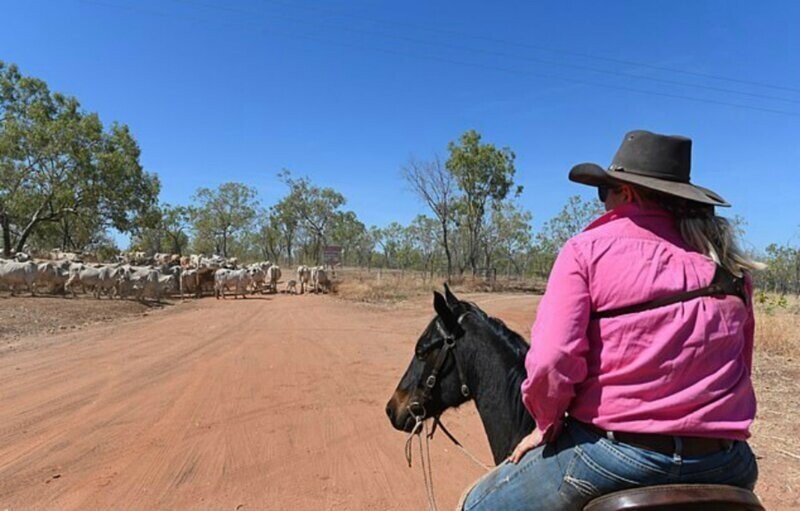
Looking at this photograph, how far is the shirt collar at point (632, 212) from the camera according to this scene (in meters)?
1.62

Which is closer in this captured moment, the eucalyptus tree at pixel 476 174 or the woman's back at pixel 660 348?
the woman's back at pixel 660 348

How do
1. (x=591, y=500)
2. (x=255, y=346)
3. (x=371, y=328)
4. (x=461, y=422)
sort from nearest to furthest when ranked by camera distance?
(x=591, y=500) < (x=461, y=422) < (x=255, y=346) < (x=371, y=328)

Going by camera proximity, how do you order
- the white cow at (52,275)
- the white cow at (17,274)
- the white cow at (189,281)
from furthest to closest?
1. the white cow at (189,281)
2. the white cow at (52,275)
3. the white cow at (17,274)

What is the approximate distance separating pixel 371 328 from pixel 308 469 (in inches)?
343

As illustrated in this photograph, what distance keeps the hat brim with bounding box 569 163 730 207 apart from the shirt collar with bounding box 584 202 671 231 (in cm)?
7

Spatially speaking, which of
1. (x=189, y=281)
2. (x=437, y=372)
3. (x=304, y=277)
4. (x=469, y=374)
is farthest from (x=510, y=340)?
(x=304, y=277)

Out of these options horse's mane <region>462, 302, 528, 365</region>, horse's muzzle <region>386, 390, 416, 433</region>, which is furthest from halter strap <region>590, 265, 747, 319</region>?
horse's muzzle <region>386, 390, 416, 433</region>

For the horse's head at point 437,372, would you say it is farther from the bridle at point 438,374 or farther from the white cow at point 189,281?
the white cow at point 189,281

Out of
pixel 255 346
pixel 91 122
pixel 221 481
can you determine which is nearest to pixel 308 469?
pixel 221 481

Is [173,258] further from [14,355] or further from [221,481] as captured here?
[221,481]

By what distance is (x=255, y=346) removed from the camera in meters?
9.80

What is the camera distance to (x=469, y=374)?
2.26m

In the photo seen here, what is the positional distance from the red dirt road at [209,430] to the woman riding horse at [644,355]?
261 centimetres

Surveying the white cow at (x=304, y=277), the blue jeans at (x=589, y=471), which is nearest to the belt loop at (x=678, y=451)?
the blue jeans at (x=589, y=471)
